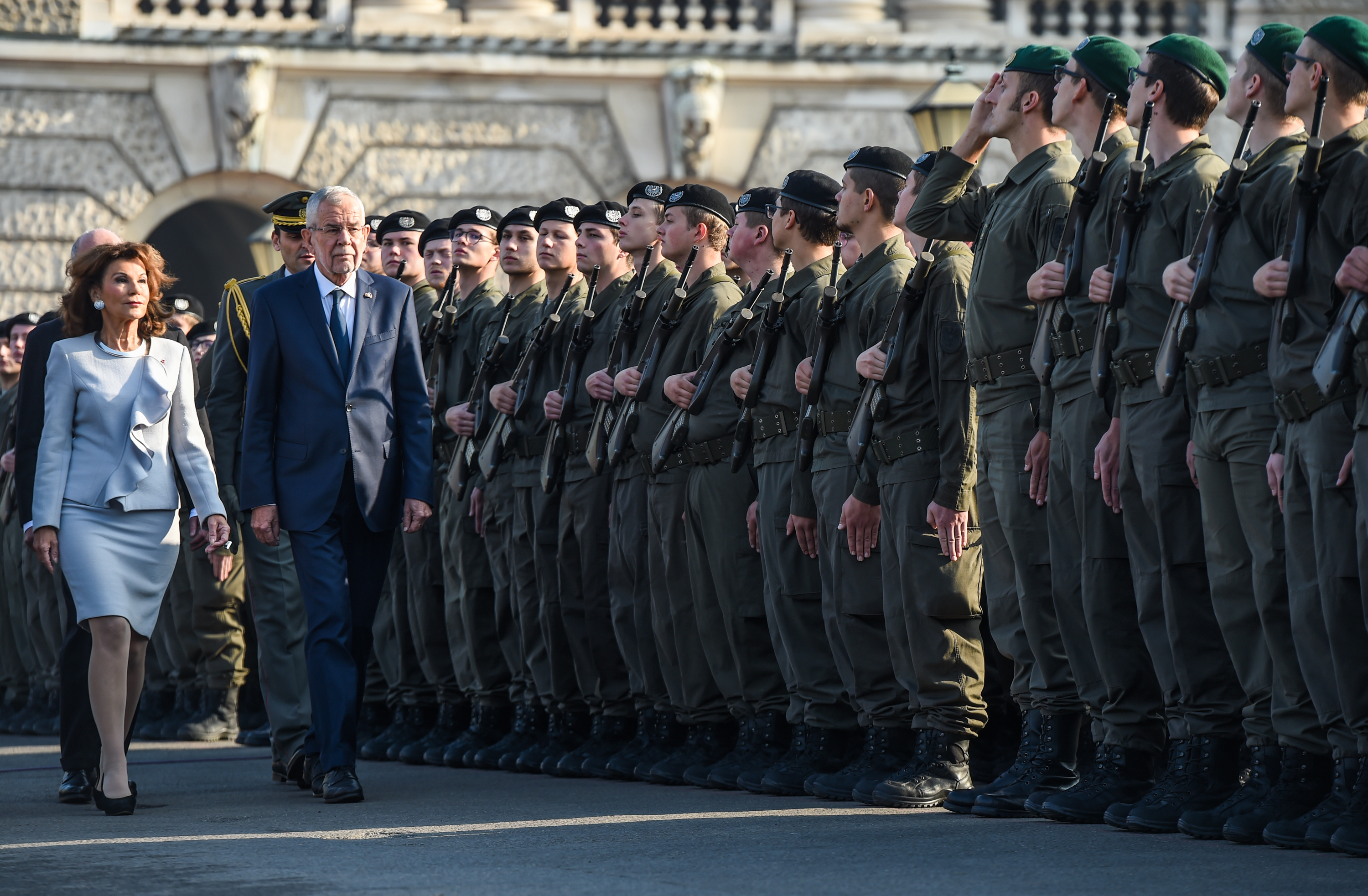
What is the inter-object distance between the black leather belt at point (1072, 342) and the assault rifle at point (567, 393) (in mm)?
2760

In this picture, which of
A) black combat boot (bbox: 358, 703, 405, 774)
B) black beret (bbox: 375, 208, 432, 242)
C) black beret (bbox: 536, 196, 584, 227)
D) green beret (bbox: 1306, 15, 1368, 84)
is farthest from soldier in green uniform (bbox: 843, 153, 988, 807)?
black beret (bbox: 375, 208, 432, 242)

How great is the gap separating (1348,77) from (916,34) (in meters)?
12.3

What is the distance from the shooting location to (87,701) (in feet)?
23.8

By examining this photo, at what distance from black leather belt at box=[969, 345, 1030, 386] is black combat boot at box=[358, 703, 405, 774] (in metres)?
3.80

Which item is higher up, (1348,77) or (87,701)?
(1348,77)

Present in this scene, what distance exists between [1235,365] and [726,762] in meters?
2.53

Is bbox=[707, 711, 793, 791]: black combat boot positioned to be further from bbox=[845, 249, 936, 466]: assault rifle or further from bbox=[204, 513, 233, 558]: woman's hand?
bbox=[204, 513, 233, 558]: woman's hand

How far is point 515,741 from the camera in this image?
8.76 meters

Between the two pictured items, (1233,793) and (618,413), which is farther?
(618,413)

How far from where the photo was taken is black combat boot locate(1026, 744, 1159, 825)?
5867 millimetres

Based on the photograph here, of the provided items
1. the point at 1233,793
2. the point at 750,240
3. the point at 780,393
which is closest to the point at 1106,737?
the point at 1233,793

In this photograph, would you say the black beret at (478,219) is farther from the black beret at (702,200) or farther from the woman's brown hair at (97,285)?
the woman's brown hair at (97,285)

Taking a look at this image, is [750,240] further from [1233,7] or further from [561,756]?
[1233,7]

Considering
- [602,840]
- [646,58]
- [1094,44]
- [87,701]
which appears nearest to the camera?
[602,840]
